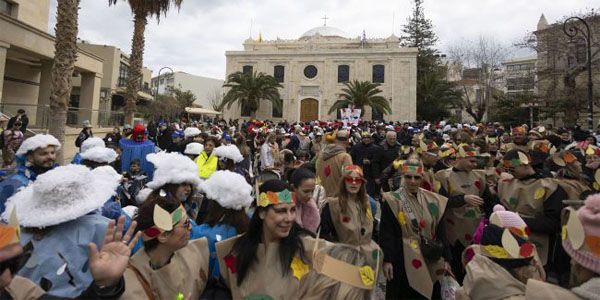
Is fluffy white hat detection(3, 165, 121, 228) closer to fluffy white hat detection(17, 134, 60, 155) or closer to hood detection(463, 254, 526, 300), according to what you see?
fluffy white hat detection(17, 134, 60, 155)

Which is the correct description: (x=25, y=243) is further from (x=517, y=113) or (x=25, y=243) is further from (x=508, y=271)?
(x=517, y=113)

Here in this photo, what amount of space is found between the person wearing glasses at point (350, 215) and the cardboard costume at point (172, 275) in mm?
1529

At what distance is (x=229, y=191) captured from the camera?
316 cm

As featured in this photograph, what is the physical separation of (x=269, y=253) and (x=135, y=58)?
637 inches

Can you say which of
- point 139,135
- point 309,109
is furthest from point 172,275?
point 309,109

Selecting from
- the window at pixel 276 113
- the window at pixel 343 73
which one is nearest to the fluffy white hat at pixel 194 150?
the window at pixel 276 113

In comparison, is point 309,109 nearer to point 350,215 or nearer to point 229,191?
point 350,215

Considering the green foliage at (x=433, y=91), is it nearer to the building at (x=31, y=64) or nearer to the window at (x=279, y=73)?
the window at (x=279, y=73)

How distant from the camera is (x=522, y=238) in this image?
2.18m

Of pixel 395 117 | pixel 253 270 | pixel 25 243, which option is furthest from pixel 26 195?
pixel 395 117

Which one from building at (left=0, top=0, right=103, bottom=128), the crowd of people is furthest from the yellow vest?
building at (left=0, top=0, right=103, bottom=128)

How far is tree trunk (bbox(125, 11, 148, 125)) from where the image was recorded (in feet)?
51.9

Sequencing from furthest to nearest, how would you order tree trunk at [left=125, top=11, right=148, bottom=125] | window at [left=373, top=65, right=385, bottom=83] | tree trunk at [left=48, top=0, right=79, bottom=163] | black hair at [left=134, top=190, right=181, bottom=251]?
window at [left=373, top=65, right=385, bottom=83]
tree trunk at [left=125, top=11, right=148, bottom=125]
tree trunk at [left=48, top=0, right=79, bottom=163]
black hair at [left=134, top=190, right=181, bottom=251]

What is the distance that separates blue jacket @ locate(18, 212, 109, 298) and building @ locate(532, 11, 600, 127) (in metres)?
26.4
